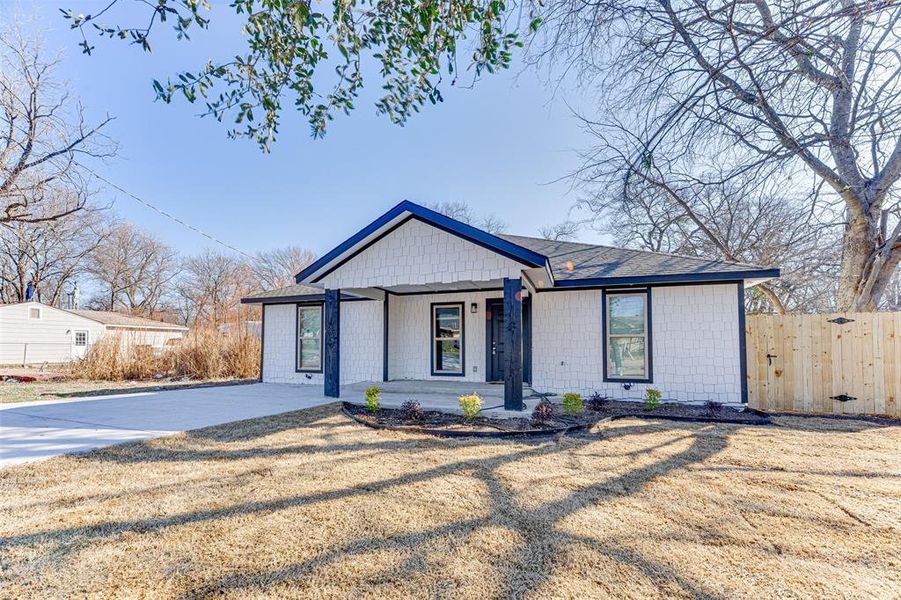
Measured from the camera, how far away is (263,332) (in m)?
11.6

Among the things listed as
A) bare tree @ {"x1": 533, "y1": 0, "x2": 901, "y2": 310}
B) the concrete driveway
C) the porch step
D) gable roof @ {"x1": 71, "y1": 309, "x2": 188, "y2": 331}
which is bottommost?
the concrete driveway

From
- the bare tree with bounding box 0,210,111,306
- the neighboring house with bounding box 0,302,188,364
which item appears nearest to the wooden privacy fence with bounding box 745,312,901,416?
the neighboring house with bounding box 0,302,188,364

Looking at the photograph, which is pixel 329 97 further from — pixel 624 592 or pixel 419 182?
pixel 419 182

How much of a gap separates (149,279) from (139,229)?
12.8 feet

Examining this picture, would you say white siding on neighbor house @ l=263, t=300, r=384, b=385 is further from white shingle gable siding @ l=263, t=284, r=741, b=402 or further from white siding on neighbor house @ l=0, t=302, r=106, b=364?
white siding on neighbor house @ l=0, t=302, r=106, b=364

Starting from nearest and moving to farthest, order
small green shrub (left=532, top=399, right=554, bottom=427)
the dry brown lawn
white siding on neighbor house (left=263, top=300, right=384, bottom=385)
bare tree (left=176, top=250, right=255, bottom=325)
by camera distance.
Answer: the dry brown lawn
small green shrub (left=532, top=399, right=554, bottom=427)
white siding on neighbor house (left=263, top=300, right=384, bottom=385)
bare tree (left=176, top=250, right=255, bottom=325)

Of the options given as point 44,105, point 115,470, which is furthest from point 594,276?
point 44,105

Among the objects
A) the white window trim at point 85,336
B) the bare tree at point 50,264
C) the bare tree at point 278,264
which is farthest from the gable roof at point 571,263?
the bare tree at point 278,264

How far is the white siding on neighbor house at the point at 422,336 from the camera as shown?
1009 cm

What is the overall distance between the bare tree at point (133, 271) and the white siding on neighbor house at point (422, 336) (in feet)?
96.1

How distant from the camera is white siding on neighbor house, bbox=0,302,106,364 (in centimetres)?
2078

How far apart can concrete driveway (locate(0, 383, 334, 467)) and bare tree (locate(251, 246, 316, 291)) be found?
2297cm

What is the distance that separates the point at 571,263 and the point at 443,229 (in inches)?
132

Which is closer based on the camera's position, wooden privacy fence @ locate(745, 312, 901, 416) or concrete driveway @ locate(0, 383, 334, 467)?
concrete driveway @ locate(0, 383, 334, 467)
